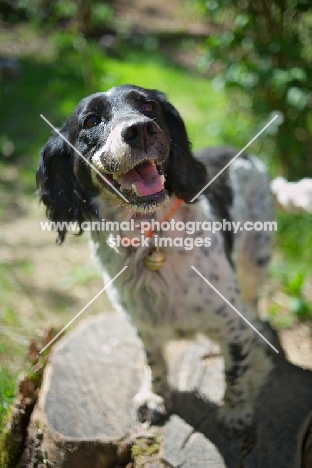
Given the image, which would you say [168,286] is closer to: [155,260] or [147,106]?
[155,260]

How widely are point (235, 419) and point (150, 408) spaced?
16.3 inches

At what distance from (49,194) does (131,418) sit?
119cm

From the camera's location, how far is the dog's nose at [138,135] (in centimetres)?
187

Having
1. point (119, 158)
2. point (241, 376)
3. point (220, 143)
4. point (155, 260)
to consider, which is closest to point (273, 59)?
point (220, 143)

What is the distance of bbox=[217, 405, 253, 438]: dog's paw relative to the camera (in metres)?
2.28

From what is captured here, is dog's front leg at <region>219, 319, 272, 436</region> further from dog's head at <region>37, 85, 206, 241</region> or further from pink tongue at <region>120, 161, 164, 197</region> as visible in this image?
pink tongue at <region>120, 161, 164, 197</region>

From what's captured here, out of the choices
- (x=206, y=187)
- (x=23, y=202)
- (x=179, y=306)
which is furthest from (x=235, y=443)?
(x=23, y=202)

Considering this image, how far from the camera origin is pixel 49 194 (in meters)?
2.42

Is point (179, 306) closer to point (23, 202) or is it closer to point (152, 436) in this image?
point (152, 436)

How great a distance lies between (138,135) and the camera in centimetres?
188

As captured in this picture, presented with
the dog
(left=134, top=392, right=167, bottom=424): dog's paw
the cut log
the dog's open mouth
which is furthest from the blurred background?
the dog's open mouth

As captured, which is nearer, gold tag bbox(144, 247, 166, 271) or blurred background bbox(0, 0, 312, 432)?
gold tag bbox(144, 247, 166, 271)

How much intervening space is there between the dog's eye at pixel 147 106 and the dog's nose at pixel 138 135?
0.31m

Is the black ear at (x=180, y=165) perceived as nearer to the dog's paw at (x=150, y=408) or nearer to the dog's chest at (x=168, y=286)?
the dog's chest at (x=168, y=286)
